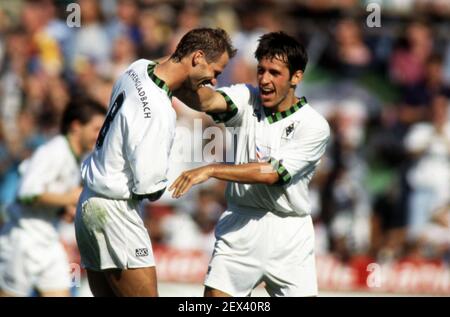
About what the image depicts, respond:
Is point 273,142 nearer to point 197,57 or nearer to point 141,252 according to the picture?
point 197,57

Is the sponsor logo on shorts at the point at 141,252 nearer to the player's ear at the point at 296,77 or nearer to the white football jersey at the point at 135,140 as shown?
the white football jersey at the point at 135,140

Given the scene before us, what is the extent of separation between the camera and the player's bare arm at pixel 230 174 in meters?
7.11

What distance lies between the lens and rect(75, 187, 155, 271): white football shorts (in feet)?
24.1

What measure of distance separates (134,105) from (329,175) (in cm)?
710

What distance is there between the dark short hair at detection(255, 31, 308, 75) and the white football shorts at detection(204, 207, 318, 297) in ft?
3.93

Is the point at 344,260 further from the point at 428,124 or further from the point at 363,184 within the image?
the point at 428,124

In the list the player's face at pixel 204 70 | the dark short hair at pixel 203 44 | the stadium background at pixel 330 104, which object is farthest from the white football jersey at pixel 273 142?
the stadium background at pixel 330 104

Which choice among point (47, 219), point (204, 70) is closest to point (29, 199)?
point (47, 219)

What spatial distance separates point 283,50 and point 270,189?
1.09 meters

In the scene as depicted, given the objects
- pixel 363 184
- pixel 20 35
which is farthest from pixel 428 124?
pixel 20 35

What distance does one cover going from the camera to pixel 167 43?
14930 mm

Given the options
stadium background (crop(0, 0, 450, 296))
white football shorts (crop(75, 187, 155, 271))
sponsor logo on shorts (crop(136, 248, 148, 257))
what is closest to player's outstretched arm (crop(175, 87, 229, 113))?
white football shorts (crop(75, 187, 155, 271))

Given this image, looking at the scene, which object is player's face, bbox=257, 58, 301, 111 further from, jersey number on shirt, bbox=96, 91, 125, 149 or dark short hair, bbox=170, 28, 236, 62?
jersey number on shirt, bbox=96, 91, 125, 149

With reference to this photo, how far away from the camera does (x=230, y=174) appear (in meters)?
7.53
